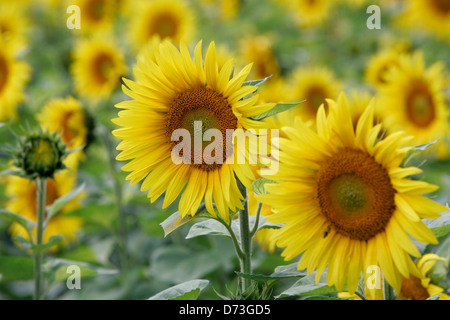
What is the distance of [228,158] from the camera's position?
1150 mm

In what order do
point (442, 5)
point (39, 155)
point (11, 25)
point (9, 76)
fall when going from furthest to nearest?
point (11, 25) < point (442, 5) < point (9, 76) < point (39, 155)

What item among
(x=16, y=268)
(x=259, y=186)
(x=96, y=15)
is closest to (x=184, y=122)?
(x=259, y=186)

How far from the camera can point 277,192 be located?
1113 millimetres

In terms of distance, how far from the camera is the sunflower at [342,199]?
1067mm

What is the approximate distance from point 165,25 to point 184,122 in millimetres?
2171

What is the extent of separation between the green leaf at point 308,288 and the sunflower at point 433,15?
2629 mm

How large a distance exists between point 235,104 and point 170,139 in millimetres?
183

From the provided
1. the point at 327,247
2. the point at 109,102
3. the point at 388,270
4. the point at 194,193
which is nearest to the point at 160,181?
the point at 194,193

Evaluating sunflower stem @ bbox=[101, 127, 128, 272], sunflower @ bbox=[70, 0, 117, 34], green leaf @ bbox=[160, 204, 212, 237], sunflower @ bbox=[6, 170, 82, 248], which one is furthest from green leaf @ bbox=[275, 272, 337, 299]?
sunflower @ bbox=[70, 0, 117, 34]

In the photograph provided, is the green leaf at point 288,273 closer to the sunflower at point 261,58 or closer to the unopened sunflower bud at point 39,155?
the unopened sunflower bud at point 39,155

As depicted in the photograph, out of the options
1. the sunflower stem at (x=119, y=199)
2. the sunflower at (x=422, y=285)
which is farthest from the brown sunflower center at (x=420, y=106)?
the sunflower stem at (x=119, y=199)

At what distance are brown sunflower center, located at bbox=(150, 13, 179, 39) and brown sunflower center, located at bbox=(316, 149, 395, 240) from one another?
2.18 metres

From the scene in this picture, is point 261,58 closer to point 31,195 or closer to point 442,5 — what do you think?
point 442,5
